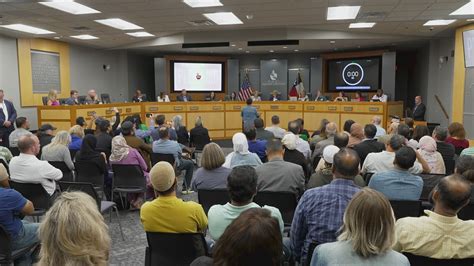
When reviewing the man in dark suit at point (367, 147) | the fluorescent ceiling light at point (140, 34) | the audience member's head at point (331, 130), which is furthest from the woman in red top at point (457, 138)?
the fluorescent ceiling light at point (140, 34)

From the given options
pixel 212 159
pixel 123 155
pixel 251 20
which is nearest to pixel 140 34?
pixel 251 20

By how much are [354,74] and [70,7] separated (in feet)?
38.7

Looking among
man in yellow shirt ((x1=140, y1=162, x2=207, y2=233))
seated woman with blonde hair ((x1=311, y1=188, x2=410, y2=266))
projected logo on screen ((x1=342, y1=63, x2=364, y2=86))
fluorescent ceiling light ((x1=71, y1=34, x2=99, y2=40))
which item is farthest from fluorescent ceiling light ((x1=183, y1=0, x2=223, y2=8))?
projected logo on screen ((x1=342, y1=63, x2=364, y2=86))

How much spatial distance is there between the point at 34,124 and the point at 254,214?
1285 centimetres

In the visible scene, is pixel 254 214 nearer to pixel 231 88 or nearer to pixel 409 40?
pixel 409 40

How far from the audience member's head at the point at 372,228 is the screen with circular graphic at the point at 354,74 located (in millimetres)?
14909

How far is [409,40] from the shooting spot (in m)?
13.2

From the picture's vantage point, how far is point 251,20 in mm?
9758

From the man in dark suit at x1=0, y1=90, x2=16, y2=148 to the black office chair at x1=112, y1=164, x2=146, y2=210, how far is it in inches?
191

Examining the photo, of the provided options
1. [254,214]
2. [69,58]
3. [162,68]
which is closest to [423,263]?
[254,214]

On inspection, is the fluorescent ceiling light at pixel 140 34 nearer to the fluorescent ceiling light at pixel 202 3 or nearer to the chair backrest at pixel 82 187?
the fluorescent ceiling light at pixel 202 3

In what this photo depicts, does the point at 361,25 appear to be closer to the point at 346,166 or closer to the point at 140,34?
the point at 140,34

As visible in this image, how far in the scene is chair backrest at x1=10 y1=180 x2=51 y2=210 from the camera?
3.91 meters

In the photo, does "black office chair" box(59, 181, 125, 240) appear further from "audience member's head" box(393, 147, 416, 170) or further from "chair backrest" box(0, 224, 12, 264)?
"audience member's head" box(393, 147, 416, 170)
